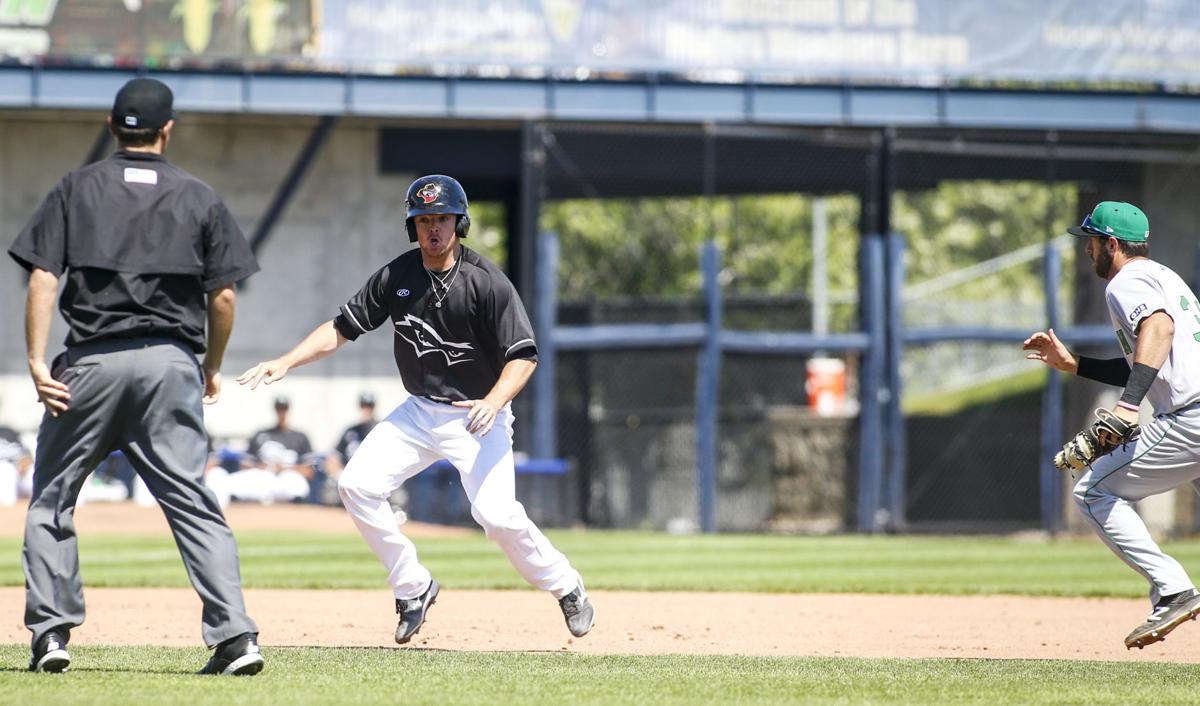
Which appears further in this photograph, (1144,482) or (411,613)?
(411,613)

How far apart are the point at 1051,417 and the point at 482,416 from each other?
1303cm

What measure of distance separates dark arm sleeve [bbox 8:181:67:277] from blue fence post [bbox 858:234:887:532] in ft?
45.2

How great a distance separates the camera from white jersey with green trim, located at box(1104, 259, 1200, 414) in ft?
21.3

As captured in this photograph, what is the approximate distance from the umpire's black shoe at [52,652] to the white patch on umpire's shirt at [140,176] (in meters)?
1.54

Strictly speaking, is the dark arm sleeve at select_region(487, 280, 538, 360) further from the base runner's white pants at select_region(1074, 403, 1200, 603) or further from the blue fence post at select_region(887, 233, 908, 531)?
the blue fence post at select_region(887, 233, 908, 531)

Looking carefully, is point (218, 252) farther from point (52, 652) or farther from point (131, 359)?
point (52, 652)

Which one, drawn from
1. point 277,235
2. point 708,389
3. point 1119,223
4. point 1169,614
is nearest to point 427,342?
point 1119,223

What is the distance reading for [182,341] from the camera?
551cm

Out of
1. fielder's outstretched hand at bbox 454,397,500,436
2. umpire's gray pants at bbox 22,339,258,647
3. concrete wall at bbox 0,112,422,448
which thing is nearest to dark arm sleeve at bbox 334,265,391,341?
fielder's outstretched hand at bbox 454,397,500,436

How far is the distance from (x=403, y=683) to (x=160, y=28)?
14303 millimetres

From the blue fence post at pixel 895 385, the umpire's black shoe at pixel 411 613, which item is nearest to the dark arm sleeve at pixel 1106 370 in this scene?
the umpire's black shoe at pixel 411 613

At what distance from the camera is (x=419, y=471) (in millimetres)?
6660

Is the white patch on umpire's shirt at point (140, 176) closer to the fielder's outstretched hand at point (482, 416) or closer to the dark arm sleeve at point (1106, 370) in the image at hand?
the fielder's outstretched hand at point (482, 416)

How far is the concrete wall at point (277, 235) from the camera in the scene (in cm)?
2030
